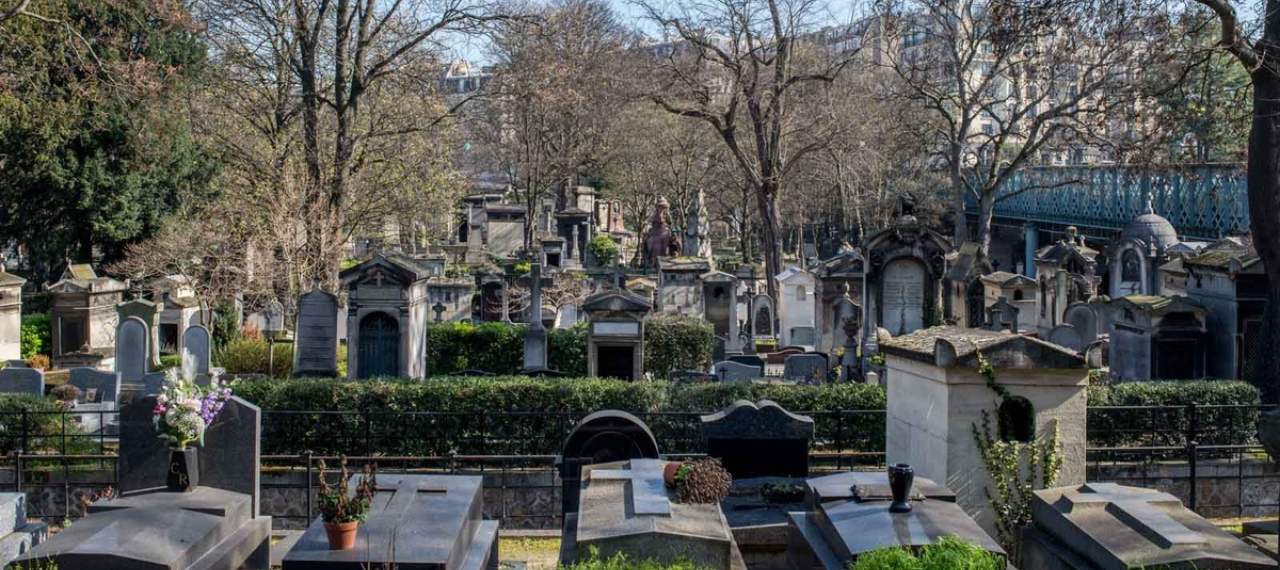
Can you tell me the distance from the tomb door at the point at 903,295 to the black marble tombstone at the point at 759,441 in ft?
37.2

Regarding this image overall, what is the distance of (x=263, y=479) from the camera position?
41.3 feet

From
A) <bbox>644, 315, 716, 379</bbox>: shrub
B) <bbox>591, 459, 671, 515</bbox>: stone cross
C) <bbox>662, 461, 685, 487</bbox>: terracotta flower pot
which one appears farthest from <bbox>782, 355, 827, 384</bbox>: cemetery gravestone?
<bbox>662, 461, 685, 487</bbox>: terracotta flower pot

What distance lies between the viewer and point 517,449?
13.7 m

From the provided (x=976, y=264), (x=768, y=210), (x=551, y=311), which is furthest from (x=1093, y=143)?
(x=551, y=311)

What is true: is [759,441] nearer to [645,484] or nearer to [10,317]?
[645,484]

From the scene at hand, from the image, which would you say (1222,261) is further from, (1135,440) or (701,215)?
(701,215)

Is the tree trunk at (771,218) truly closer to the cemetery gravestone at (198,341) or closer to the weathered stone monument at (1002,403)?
the cemetery gravestone at (198,341)

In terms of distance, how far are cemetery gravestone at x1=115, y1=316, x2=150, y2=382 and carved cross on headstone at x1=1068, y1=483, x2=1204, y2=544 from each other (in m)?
16.9

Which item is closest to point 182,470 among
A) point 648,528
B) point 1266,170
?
point 648,528

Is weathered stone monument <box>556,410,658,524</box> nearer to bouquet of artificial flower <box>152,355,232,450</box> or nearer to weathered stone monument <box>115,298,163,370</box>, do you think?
bouquet of artificial flower <box>152,355,232,450</box>

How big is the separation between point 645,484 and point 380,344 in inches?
469

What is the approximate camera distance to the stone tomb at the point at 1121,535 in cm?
642

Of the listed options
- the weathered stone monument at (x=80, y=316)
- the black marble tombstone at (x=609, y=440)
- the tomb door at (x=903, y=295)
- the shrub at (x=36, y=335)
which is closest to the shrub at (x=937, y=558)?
the black marble tombstone at (x=609, y=440)

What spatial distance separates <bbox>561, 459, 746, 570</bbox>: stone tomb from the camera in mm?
6910
